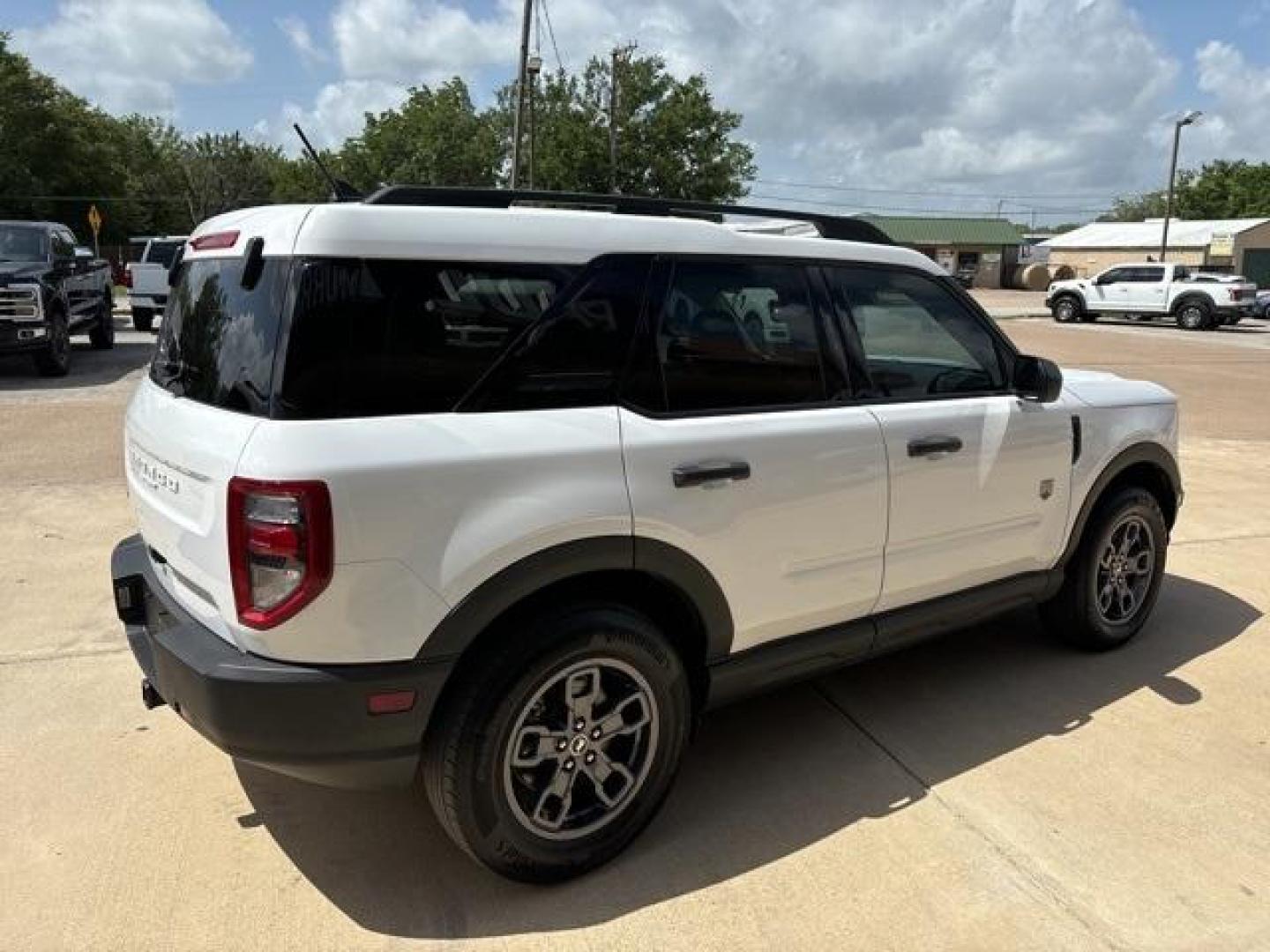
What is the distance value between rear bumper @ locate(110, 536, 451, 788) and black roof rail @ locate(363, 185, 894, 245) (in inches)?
48.1

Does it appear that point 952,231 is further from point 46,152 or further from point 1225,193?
point 46,152

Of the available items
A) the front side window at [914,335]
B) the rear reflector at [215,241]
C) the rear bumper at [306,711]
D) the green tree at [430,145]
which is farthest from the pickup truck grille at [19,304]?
the green tree at [430,145]

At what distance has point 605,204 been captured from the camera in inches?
122

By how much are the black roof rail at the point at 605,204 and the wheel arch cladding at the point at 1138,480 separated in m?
1.41

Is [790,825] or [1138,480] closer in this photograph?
[790,825]

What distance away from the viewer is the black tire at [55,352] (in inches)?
501

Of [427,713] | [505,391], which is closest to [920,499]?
[505,391]

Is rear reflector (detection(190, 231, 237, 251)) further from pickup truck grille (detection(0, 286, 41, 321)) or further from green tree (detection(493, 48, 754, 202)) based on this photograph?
green tree (detection(493, 48, 754, 202))

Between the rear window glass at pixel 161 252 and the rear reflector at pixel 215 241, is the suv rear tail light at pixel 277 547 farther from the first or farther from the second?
the rear window glass at pixel 161 252

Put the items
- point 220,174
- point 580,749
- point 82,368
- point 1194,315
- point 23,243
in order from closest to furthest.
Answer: point 580,749 < point 23,243 < point 82,368 < point 1194,315 < point 220,174

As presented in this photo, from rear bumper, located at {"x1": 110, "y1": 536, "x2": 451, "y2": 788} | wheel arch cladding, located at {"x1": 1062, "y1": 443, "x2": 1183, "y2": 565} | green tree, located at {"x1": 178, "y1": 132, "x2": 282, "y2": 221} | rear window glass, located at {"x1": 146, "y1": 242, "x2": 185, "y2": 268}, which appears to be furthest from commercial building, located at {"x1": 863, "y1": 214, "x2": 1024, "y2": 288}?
rear bumper, located at {"x1": 110, "y1": 536, "x2": 451, "y2": 788}

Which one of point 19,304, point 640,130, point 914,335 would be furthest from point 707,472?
point 640,130

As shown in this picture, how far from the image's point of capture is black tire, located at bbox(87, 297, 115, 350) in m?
16.0

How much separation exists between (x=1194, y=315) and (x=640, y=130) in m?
26.2
